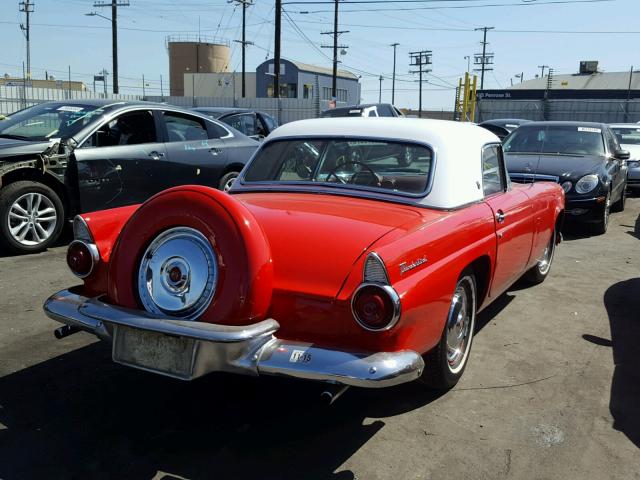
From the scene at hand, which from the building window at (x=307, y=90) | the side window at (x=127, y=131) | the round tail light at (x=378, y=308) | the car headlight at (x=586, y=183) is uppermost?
the building window at (x=307, y=90)

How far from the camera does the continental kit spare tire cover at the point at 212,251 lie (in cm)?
277

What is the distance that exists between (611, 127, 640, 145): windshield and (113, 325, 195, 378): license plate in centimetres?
1385

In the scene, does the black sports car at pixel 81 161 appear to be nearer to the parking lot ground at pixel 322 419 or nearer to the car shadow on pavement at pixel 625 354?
the parking lot ground at pixel 322 419

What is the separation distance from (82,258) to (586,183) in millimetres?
6701

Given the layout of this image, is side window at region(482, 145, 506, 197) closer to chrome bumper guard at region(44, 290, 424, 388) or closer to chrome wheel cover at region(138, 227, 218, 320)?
chrome bumper guard at region(44, 290, 424, 388)

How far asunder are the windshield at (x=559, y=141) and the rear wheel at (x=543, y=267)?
3302mm

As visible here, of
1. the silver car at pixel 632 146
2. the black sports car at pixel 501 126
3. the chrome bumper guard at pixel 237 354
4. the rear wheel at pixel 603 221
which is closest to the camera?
the chrome bumper guard at pixel 237 354

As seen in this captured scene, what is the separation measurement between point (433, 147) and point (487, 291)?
0.97 metres

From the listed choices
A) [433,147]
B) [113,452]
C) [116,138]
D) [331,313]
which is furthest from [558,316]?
[116,138]

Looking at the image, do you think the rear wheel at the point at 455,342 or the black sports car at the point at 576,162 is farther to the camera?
the black sports car at the point at 576,162

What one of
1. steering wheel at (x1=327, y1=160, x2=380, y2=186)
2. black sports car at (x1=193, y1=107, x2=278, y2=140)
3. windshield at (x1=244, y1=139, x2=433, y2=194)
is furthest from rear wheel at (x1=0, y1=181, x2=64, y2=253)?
black sports car at (x1=193, y1=107, x2=278, y2=140)

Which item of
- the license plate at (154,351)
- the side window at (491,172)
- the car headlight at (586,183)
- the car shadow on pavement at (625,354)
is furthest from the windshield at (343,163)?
the car headlight at (586,183)

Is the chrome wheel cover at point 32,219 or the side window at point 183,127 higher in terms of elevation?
the side window at point 183,127

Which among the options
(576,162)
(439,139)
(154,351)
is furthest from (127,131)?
(576,162)
